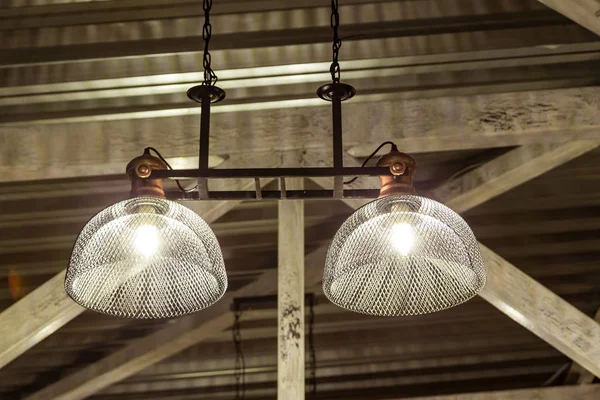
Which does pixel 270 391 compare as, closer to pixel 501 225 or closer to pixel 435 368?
pixel 435 368

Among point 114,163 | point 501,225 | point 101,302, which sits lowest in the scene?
point 101,302

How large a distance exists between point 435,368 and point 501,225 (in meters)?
1.91

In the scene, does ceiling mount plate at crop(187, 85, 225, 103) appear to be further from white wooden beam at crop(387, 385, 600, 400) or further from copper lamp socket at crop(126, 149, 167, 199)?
white wooden beam at crop(387, 385, 600, 400)

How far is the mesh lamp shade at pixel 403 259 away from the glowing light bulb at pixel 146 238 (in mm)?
451

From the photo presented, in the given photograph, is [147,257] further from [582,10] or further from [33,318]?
[582,10]

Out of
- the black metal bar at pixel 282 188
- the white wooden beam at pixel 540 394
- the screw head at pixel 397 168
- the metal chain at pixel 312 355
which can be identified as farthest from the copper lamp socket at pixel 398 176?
the white wooden beam at pixel 540 394

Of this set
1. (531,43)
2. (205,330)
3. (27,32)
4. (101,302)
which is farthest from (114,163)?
(205,330)

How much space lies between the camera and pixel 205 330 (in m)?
5.27

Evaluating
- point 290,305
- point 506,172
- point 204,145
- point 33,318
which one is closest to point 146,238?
point 204,145

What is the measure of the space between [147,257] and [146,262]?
48 mm

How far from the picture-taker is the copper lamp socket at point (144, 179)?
187 centimetres

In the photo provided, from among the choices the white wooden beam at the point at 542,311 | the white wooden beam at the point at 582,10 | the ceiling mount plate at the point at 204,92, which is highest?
the white wooden beam at the point at 582,10

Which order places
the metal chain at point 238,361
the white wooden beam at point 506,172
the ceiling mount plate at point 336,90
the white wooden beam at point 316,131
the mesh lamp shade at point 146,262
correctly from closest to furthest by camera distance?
the mesh lamp shade at point 146,262 → the ceiling mount plate at point 336,90 → the white wooden beam at point 316,131 → the white wooden beam at point 506,172 → the metal chain at point 238,361

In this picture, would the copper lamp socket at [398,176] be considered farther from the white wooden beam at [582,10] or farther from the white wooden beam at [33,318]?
the white wooden beam at [33,318]
